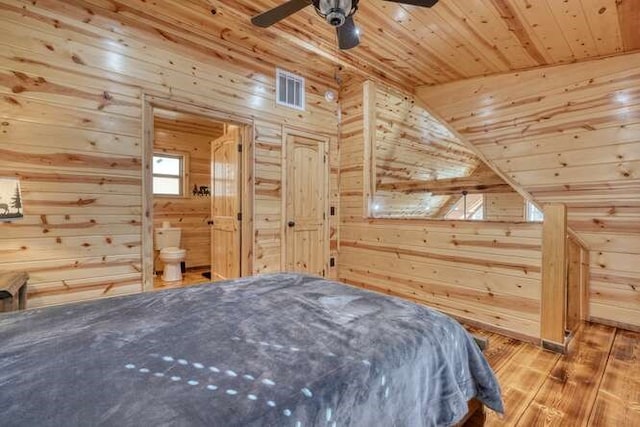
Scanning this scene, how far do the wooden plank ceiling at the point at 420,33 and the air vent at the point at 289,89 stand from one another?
13 centimetres

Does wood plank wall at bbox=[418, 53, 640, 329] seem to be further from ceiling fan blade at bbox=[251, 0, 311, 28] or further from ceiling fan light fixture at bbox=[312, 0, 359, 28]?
ceiling fan blade at bbox=[251, 0, 311, 28]

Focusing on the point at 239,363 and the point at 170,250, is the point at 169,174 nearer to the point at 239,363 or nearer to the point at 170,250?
the point at 170,250

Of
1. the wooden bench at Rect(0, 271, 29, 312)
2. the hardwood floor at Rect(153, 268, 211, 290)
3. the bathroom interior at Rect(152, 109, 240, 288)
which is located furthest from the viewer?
the bathroom interior at Rect(152, 109, 240, 288)

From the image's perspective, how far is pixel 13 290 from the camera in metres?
1.84

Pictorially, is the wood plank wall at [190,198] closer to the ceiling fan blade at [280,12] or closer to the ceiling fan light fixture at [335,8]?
the ceiling fan blade at [280,12]

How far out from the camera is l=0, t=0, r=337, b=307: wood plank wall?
89.4 inches

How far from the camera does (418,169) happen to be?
524 centimetres

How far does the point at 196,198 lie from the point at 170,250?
131 centimetres

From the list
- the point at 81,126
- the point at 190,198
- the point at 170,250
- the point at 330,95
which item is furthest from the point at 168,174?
the point at 330,95

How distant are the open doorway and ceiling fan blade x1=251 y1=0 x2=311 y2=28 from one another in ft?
4.30

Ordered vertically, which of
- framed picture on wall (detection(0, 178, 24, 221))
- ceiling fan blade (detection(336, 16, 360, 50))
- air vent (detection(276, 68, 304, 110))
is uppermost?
air vent (detection(276, 68, 304, 110))

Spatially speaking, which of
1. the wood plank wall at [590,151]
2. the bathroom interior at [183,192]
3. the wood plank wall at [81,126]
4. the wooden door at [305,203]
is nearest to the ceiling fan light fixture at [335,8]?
the wood plank wall at [81,126]

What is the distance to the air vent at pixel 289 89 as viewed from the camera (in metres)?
3.71

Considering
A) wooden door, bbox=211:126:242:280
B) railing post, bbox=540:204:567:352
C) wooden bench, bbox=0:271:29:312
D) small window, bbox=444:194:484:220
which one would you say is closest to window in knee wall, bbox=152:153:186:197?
wooden door, bbox=211:126:242:280
